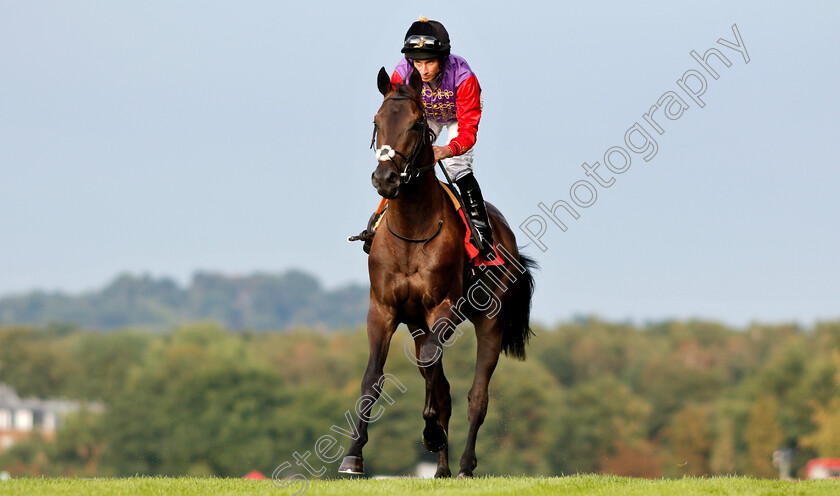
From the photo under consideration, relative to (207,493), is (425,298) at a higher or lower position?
higher

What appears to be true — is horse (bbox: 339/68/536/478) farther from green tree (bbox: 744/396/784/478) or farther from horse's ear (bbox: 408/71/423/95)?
green tree (bbox: 744/396/784/478)

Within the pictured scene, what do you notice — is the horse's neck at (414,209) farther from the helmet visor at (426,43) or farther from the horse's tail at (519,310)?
the horse's tail at (519,310)

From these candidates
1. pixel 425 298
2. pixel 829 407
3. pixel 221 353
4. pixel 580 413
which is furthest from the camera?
pixel 221 353

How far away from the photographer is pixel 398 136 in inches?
373

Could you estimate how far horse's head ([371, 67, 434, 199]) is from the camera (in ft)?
30.3

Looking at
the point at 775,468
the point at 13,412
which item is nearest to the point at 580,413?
the point at 775,468

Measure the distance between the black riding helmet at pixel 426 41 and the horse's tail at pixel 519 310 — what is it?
2548 millimetres

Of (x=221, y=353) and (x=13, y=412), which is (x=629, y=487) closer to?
(x=221, y=353)

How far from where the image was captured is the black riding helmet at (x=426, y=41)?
1065cm

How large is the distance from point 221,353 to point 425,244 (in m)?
77.2

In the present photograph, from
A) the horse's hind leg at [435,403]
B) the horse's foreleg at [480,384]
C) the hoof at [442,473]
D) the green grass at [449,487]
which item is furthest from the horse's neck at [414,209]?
the hoof at [442,473]

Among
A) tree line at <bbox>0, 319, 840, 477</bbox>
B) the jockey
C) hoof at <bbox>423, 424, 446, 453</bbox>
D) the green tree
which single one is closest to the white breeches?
the jockey

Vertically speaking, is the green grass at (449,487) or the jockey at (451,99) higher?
the jockey at (451,99)

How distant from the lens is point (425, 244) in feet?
33.0
